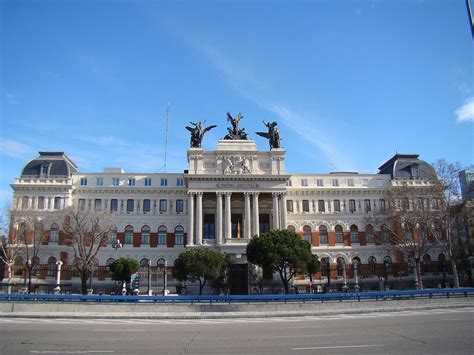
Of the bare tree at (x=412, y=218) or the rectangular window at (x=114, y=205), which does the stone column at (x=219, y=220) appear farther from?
the bare tree at (x=412, y=218)

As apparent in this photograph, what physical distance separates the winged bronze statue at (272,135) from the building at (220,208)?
0.42m

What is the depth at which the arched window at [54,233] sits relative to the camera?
6047 centimetres

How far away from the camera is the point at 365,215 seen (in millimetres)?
65375

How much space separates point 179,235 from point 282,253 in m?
23.4

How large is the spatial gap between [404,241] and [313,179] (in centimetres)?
1727

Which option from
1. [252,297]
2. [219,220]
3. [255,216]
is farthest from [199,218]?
[252,297]

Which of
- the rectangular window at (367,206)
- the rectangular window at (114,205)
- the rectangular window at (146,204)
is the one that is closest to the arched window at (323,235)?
the rectangular window at (367,206)

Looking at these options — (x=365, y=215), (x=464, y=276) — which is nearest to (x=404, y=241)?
(x=365, y=215)

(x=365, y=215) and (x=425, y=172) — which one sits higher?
(x=425, y=172)

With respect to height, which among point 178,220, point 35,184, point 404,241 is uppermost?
point 35,184

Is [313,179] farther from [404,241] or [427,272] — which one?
[427,272]

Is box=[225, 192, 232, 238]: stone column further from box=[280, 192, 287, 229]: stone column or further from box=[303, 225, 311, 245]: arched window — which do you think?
box=[303, 225, 311, 245]: arched window

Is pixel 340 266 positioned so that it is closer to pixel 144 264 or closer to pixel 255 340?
pixel 144 264

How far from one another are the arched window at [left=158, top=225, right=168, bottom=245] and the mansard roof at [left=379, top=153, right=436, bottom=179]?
123ft
